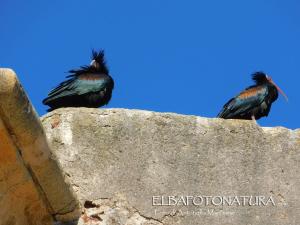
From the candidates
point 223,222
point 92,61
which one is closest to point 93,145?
point 223,222

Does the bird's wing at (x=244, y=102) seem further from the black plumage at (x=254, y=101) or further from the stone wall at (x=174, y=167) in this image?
the stone wall at (x=174, y=167)

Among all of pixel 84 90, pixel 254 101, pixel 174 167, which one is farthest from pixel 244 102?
pixel 174 167

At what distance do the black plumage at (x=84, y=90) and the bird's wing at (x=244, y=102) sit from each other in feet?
4.40

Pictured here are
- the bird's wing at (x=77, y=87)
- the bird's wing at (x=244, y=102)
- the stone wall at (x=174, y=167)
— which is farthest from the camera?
the bird's wing at (x=244, y=102)

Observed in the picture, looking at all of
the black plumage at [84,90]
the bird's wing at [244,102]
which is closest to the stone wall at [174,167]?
the black plumage at [84,90]

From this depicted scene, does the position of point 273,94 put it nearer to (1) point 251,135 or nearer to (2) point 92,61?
(2) point 92,61

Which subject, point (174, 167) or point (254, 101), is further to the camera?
point (254, 101)

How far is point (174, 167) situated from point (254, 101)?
3.14 metres

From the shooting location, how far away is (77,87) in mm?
6988

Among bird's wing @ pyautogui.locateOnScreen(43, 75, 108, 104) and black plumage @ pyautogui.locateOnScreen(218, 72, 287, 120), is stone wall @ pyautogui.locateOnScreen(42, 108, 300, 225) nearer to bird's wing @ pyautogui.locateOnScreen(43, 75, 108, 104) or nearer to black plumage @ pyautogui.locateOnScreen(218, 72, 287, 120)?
bird's wing @ pyautogui.locateOnScreen(43, 75, 108, 104)

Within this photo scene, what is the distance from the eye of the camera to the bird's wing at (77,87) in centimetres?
675

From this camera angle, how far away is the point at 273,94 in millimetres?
9125

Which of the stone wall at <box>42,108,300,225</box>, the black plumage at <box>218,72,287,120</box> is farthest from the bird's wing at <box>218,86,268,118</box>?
the stone wall at <box>42,108,300,225</box>

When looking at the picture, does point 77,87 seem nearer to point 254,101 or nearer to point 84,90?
point 84,90
